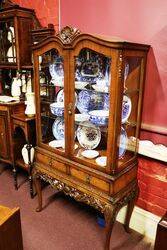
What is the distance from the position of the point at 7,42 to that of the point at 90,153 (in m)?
1.71

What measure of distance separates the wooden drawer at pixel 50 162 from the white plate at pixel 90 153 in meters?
0.20

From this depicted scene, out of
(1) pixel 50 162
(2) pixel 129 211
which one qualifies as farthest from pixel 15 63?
(2) pixel 129 211

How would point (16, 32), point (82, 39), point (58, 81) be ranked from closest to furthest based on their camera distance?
point (82, 39), point (58, 81), point (16, 32)

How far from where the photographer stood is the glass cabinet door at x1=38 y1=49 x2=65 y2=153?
1978 mm

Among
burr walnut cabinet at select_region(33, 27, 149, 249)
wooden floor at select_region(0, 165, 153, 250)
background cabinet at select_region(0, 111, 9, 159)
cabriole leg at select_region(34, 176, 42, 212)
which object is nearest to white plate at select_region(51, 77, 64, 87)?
burr walnut cabinet at select_region(33, 27, 149, 249)

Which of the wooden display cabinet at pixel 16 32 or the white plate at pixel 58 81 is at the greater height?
the wooden display cabinet at pixel 16 32

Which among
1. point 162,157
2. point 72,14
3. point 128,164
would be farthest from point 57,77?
point 162,157

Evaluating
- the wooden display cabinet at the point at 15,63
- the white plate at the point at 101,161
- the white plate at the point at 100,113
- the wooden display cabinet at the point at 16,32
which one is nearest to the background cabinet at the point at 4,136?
the wooden display cabinet at the point at 15,63

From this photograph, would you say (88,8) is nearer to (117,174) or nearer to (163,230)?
(117,174)

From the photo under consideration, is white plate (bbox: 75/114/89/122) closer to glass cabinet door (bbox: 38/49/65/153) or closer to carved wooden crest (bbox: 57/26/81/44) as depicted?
glass cabinet door (bbox: 38/49/65/153)

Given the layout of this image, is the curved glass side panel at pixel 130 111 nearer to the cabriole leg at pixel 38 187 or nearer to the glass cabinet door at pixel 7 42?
the cabriole leg at pixel 38 187

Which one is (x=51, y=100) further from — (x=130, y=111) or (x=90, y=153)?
(x=130, y=111)

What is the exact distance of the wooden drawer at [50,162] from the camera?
1.98 m

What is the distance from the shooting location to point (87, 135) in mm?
2006
